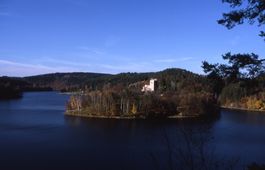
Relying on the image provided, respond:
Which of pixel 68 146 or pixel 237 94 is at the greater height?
pixel 237 94

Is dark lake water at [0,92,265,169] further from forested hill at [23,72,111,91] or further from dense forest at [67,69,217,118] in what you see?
forested hill at [23,72,111,91]

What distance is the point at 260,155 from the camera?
60.8ft

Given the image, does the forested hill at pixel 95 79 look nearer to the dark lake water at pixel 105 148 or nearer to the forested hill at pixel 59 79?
the forested hill at pixel 59 79

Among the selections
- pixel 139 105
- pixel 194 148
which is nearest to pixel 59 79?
pixel 139 105

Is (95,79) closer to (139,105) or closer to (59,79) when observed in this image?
(59,79)

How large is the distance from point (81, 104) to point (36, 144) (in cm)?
2699

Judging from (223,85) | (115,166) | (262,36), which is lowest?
(115,166)

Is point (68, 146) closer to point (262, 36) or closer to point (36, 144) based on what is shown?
point (36, 144)

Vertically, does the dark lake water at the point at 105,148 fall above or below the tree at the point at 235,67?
below

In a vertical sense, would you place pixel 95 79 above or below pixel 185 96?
above

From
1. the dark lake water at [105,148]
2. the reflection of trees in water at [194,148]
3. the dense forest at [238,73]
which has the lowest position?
the dark lake water at [105,148]

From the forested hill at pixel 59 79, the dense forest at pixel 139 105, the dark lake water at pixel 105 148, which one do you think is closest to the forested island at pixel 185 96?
the dense forest at pixel 139 105

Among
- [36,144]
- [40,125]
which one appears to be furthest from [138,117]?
[36,144]

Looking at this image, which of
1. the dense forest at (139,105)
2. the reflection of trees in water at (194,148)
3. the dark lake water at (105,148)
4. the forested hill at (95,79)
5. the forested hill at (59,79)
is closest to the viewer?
the reflection of trees in water at (194,148)
